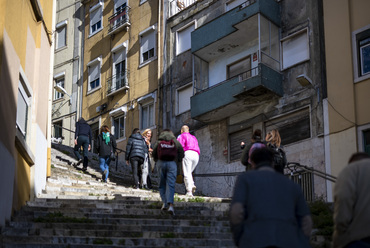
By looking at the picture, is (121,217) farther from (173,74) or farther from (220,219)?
(173,74)

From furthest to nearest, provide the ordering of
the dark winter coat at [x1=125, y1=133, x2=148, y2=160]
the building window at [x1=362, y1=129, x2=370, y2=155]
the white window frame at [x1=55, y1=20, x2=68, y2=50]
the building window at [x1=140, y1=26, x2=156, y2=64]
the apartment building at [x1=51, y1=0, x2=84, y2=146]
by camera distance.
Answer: the white window frame at [x1=55, y1=20, x2=68, y2=50] < the apartment building at [x1=51, y1=0, x2=84, y2=146] < the building window at [x1=140, y1=26, x2=156, y2=64] < the building window at [x1=362, y1=129, x2=370, y2=155] < the dark winter coat at [x1=125, y1=133, x2=148, y2=160]

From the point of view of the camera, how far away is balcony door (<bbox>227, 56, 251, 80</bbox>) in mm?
29025

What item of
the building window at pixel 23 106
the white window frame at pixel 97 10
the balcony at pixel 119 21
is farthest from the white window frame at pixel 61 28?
the building window at pixel 23 106

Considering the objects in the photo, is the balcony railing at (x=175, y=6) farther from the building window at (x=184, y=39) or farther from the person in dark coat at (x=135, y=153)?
the person in dark coat at (x=135, y=153)

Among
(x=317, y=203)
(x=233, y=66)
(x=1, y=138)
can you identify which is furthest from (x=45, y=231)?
(x=233, y=66)

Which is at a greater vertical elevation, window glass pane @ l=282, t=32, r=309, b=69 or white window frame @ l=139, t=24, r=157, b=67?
white window frame @ l=139, t=24, r=157, b=67

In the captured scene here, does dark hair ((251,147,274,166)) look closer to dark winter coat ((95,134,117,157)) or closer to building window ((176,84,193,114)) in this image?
dark winter coat ((95,134,117,157))

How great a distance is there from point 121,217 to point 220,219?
1.83 m

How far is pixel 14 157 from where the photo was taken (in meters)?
13.9

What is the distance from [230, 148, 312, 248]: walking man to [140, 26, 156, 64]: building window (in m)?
28.3

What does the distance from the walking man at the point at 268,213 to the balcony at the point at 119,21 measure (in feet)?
101

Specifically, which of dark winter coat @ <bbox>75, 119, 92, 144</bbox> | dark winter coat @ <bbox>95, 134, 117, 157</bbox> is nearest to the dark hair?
dark winter coat @ <bbox>95, 134, 117, 157</bbox>

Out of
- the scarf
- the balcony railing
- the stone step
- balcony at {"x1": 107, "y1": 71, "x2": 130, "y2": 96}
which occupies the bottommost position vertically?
the stone step

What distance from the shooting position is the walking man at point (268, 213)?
696cm
